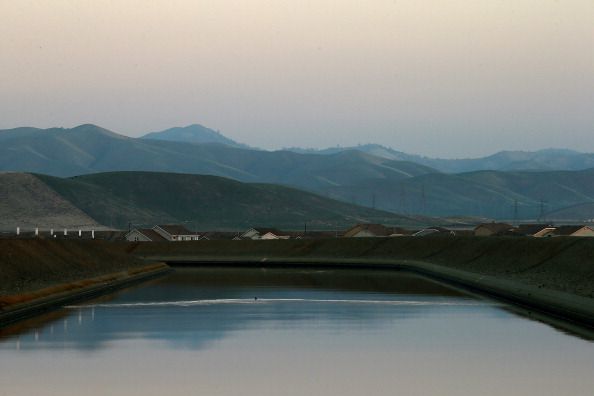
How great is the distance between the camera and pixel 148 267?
10494cm

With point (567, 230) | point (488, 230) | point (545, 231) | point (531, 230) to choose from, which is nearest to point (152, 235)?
point (488, 230)

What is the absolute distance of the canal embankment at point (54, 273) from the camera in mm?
52844

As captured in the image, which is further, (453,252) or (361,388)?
(453,252)

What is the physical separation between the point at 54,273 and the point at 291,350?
4234cm

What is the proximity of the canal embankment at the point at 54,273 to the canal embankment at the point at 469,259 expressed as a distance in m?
23.8

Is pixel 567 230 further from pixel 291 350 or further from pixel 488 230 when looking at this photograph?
pixel 291 350

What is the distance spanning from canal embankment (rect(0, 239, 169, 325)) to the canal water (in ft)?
6.37

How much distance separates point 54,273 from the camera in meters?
73.7

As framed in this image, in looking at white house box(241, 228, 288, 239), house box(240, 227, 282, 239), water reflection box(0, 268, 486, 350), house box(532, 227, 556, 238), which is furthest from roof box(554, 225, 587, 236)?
water reflection box(0, 268, 486, 350)

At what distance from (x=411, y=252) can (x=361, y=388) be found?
106 meters

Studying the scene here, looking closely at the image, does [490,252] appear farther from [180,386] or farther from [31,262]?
[180,386]

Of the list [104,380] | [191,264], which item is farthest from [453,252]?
[104,380]

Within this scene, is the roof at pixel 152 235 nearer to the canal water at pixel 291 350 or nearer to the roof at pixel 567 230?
the roof at pixel 567 230

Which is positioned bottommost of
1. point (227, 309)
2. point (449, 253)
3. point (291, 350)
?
point (291, 350)
